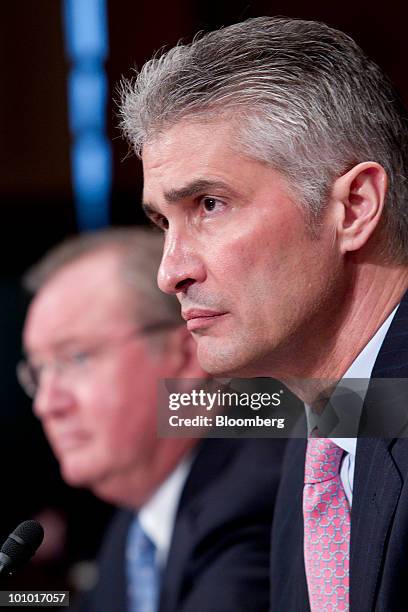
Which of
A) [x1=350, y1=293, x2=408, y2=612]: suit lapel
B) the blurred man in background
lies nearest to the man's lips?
the blurred man in background

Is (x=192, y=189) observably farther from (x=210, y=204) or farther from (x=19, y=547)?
(x=19, y=547)

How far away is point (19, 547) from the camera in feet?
3.63

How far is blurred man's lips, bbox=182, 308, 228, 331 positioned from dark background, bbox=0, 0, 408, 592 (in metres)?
1.76

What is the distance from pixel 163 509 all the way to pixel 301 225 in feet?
3.42

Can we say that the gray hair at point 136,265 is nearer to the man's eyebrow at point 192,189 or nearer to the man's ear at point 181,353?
the man's ear at point 181,353

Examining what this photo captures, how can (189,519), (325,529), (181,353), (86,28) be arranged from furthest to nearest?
(86,28)
(181,353)
(189,519)
(325,529)

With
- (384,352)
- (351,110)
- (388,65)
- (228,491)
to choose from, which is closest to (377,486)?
(384,352)

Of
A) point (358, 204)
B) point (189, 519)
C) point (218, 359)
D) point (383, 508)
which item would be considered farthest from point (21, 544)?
point (189, 519)

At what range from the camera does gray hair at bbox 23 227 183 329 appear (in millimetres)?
2029

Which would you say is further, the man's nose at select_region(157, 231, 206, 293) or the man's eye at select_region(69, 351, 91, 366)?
the man's eye at select_region(69, 351, 91, 366)

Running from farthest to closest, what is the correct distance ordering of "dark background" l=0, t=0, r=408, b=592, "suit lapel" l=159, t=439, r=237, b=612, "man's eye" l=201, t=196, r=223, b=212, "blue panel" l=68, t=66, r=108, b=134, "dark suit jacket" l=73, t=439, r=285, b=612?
"blue panel" l=68, t=66, r=108, b=134, "dark background" l=0, t=0, r=408, b=592, "suit lapel" l=159, t=439, r=237, b=612, "dark suit jacket" l=73, t=439, r=285, b=612, "man's eye" l=201, t=196, r=223, b=212

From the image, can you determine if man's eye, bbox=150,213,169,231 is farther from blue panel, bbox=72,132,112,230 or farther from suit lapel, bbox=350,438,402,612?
blue panel, bbox=72,132,112,230

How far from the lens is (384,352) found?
111 cm

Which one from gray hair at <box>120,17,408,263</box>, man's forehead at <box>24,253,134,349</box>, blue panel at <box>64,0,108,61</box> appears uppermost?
blue panel at <box>64,0,108,61</box>
